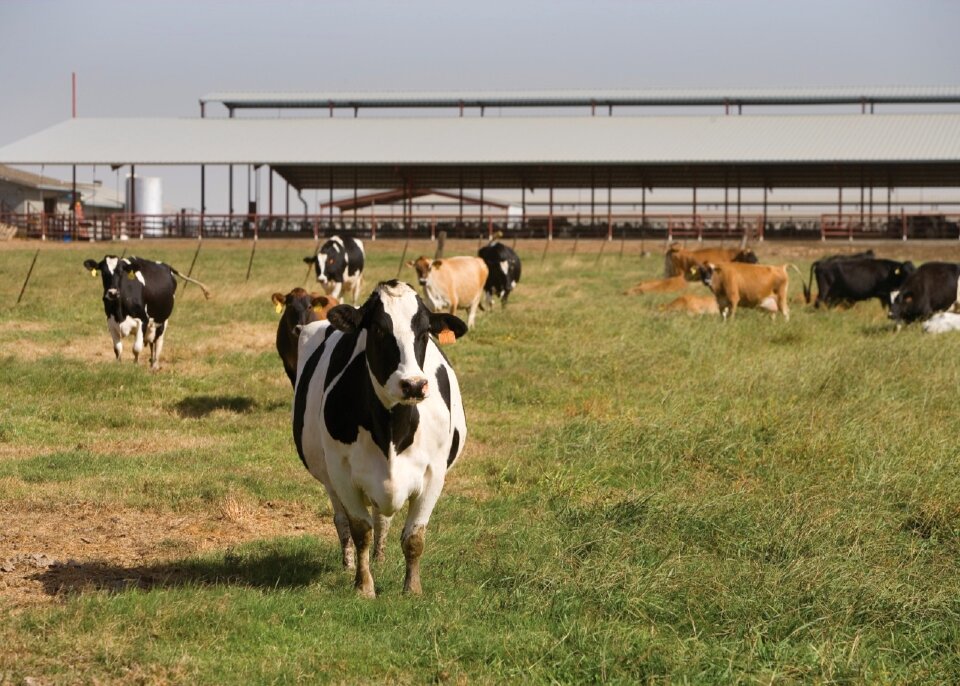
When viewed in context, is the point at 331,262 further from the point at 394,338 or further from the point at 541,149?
the point at 541,149

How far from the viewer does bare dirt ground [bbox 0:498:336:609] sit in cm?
679

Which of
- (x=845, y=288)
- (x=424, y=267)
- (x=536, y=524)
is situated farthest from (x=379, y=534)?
(x=845, y=288)

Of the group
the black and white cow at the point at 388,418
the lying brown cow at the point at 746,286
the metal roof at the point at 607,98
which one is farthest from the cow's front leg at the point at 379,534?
the metal roof at the point at 607,98

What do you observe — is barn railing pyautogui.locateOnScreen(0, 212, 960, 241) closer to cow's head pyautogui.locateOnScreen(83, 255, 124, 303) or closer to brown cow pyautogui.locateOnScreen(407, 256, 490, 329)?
brown cow pyautogui.locateOnScreen(407, 256, 490, 329)

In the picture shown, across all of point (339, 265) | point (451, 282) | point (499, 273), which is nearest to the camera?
point (451, 282)

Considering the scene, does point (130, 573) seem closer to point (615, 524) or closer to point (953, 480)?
point (615, 524)

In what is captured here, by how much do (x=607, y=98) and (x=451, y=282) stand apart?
123ft

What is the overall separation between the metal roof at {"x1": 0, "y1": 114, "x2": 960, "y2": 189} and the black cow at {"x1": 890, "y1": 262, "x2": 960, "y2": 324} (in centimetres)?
2277

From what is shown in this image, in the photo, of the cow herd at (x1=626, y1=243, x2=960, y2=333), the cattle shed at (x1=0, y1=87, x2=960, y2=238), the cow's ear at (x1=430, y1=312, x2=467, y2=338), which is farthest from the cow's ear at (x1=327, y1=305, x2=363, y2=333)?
the cattle shed at (x1=0, y1=87, x2=960, y2=238)

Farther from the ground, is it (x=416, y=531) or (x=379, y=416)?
(x=379, y=416)

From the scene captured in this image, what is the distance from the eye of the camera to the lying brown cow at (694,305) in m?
20.9

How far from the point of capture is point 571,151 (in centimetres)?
4459

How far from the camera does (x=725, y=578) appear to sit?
20.5ft

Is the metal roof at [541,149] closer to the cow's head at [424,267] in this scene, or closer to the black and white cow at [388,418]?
the cow's head at [424,267]
